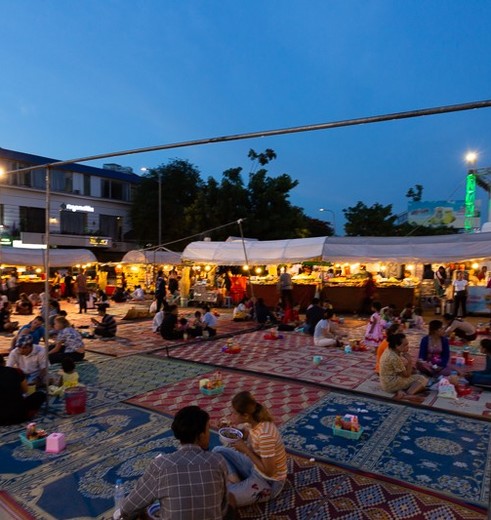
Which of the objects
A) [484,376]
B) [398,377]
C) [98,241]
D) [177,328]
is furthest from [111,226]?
[484,376]

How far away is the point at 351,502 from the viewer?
3.67 metres

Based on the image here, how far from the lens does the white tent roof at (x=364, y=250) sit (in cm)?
1430

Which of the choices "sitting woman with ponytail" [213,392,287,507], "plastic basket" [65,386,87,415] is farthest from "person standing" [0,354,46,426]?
"sitting woman with ponytail" [213,392,287,507]

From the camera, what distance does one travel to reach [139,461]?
4.38 metres

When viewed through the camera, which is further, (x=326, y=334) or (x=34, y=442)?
(x=326, y=334)

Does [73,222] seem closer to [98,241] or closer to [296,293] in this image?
[98,241]

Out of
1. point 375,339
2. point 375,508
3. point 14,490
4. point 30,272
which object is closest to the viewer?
point 375,508

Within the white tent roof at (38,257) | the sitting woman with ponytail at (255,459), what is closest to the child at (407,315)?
the sitting woman with ponytail at (255,459)

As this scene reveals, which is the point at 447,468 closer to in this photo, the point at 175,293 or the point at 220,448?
the point at 220,448

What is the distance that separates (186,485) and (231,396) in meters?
4.10

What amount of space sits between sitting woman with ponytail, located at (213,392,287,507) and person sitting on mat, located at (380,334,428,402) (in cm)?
338

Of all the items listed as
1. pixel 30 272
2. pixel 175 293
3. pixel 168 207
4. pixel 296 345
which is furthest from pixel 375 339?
pixel 168 207

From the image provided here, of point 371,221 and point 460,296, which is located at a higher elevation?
point 371,221

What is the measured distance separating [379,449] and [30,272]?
77.1 ft
